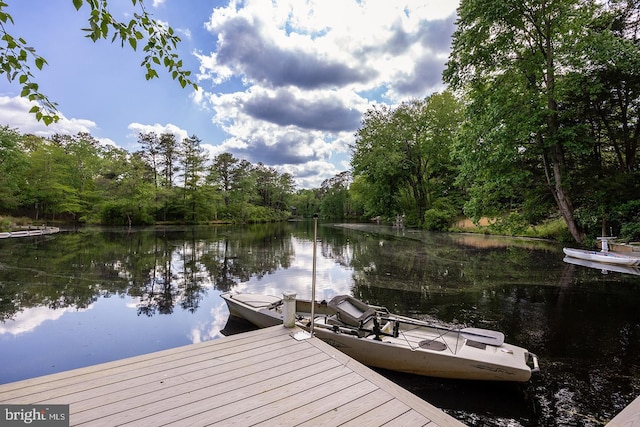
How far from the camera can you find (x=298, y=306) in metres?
5.48

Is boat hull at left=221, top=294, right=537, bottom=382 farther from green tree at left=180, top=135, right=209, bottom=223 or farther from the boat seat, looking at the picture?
green tree at left=180, top=135, right=209, bottom=223

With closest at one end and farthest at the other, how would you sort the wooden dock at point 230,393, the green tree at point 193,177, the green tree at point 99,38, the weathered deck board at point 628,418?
1. the green tree at point 99,38
2. the weathered deck board at point 628,418
3. the wooden dock at point 230,393
4. the green tree at point 193,177

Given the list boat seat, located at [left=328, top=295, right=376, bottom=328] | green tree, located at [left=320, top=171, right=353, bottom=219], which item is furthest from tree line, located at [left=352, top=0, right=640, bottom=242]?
green tree, located at [left=320, top=171, right=353, bottom=219]

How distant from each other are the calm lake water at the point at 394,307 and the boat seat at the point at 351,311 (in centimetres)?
72

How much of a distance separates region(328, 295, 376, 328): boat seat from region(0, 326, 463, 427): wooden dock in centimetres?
105

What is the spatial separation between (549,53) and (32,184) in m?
38.6

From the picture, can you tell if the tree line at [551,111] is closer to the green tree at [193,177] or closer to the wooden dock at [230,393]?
the wooden dock at [230,393]

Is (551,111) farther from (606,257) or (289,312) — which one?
(289,312)

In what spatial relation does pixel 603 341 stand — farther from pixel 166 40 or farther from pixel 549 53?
pixel 549 53

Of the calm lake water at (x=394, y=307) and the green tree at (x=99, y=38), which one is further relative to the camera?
the calm lake water at (x=394, y=307)

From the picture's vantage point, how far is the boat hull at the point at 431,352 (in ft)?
10.9

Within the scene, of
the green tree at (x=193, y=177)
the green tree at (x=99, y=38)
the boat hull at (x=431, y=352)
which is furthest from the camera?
the green tree at (x=193, y=177)

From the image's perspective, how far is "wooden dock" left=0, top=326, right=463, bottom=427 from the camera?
2.05 m

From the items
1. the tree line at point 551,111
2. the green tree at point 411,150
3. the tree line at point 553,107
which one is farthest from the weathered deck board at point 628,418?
the green tree at point 411,150
